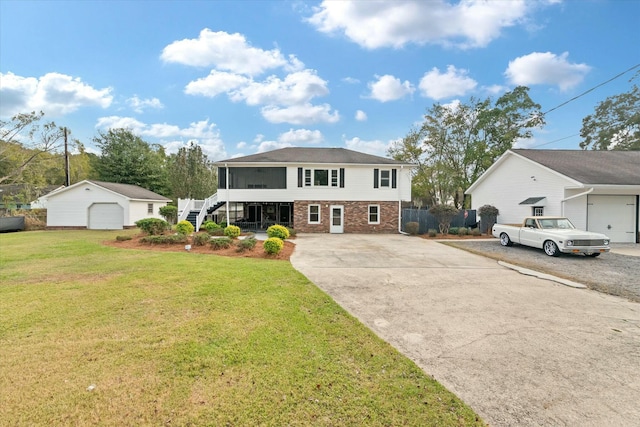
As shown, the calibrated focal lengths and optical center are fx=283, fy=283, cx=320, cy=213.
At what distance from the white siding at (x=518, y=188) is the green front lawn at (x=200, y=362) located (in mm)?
14658

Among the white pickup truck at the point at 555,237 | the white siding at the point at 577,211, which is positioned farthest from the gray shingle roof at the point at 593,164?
the white pickup truck at the point at 555,237

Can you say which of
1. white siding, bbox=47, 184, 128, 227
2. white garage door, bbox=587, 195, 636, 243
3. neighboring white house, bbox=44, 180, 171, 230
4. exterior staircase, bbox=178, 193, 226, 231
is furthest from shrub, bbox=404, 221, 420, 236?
white siding, bbox=47, 184, 128, 227

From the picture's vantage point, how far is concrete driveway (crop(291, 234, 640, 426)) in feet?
8.61

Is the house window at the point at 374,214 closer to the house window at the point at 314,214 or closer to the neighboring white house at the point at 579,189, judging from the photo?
the house window at the point at 314,214

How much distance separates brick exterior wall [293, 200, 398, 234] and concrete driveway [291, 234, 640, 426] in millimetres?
10660

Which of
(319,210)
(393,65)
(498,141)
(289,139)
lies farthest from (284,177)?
(498,141)

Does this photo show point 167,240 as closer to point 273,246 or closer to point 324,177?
point 273,246

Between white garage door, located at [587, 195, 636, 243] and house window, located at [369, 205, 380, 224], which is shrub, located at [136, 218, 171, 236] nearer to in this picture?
house window, located at [369, 205, 380, 224]

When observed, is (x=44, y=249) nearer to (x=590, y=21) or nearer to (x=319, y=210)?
(x=319, y=210)

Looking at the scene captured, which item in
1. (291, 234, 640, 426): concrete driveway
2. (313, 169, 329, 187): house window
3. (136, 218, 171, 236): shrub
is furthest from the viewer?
(313, 169, 329, 187): house window

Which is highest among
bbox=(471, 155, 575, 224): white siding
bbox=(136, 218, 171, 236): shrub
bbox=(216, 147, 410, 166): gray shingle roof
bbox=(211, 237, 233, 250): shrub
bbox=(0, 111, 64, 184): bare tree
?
bbox=(0, 111, 64, 184): bare tree

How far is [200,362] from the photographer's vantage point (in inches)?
123

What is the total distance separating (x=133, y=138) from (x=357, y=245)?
3079 centimetres

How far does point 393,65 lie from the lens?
15.9 metres
